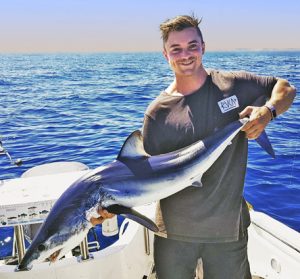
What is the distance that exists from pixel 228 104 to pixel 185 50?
17.8 inches

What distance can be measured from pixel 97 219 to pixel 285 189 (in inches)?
252

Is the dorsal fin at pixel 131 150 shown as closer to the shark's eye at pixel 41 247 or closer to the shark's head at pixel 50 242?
the shark's head at pixel 50 242

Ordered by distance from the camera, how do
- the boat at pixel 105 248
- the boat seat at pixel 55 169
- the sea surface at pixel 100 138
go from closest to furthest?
the boat at pixel 105 248, the boat seat at pixel 55 169, the sea surface at pixel 100 138

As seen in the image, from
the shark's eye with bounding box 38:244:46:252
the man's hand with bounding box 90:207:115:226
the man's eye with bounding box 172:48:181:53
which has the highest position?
the man's eye with bounding box 172:48:181:53

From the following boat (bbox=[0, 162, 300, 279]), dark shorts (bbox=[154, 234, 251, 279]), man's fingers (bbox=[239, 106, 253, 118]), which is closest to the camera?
man's fingers (bbox=[239, 106, 253, 118])

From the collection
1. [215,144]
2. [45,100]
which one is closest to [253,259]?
[215,144]

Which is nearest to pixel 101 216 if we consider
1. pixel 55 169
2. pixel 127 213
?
pixel 127 213

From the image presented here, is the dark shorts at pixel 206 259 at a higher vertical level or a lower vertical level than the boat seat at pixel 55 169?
lower

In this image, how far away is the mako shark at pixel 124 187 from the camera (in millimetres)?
2188

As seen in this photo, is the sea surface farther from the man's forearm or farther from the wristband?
the wristband

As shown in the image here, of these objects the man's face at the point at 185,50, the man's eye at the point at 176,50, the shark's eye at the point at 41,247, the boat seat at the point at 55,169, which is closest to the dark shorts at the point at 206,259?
the shark's eye at the point at 41,247

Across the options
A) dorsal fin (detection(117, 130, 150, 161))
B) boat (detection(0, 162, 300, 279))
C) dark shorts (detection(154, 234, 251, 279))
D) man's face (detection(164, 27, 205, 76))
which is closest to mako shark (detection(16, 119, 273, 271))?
dorsal fin (detection(117, 130, 150, 161))

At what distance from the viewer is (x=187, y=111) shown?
2699mm

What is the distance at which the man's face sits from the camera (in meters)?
2.64
